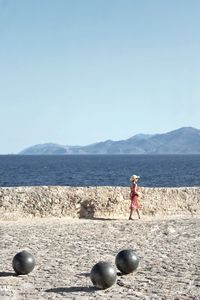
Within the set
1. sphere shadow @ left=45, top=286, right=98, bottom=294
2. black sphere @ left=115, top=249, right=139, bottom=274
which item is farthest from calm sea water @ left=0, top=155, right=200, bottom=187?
sphere shadow @ left=45, top=286, right=98, bottom=294

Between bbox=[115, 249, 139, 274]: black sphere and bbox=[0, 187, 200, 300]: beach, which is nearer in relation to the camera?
bbox=[0, 187, 200, 300]: beach

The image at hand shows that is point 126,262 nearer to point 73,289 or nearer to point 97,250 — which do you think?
point 73,289

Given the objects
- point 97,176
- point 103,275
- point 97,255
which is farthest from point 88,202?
point 97,176

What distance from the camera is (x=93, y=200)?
20.2 m

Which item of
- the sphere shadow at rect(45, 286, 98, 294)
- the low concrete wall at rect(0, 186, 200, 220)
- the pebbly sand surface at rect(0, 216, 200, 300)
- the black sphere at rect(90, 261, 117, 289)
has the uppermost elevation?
the low concrete wall at rect(0, 186, 200, 220)

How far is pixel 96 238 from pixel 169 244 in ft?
6.67

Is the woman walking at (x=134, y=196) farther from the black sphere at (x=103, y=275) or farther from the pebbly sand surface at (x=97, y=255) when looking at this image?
the black sphere at (x=103, y=275)

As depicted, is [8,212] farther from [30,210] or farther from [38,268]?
[38,268]

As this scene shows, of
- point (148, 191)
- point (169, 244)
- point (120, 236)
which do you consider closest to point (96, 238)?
point (120, 236)

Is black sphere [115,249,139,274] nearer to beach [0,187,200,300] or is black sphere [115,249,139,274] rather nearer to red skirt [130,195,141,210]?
beach [0,187,200,300]

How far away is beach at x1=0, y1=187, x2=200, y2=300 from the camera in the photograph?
9.66m

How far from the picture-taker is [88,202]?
20.1 metres

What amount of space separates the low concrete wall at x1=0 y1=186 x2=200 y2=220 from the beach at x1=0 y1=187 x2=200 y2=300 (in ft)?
0.14

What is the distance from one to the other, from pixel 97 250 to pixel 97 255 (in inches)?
21.8
